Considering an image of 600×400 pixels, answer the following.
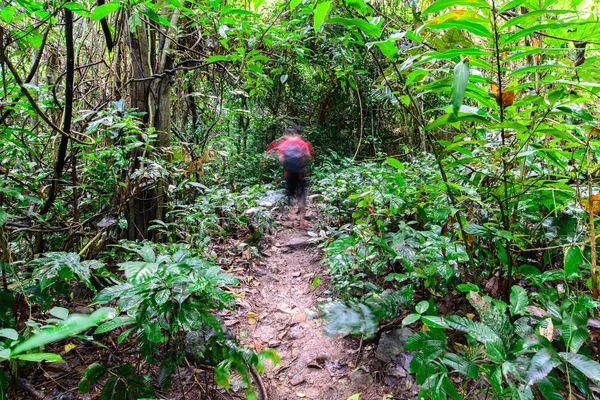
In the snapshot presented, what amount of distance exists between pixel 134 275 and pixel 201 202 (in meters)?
2.28

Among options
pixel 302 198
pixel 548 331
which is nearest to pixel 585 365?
pixel 548 331

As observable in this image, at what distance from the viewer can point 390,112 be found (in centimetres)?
702

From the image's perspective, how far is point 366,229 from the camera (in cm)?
247

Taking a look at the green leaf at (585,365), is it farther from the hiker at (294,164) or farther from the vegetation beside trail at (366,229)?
the hiker at (294,164)

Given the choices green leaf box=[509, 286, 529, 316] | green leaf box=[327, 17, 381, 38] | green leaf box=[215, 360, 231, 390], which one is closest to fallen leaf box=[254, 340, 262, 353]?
green leaf box=[215, 360, 231, 390]

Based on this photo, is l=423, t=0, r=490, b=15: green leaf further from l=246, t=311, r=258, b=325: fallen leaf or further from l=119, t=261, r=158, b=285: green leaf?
l=246, t=311, r=258, b=325: fallen leaf

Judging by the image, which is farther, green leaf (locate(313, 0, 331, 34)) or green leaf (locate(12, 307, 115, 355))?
green leaf (locate(313, 0, 331, 34))

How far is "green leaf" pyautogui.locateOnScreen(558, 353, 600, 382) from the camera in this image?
91 cm

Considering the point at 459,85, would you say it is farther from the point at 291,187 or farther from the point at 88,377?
the point at 291,187

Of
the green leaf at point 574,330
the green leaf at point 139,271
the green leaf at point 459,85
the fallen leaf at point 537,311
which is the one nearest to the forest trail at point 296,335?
the green leaf at point 139,271

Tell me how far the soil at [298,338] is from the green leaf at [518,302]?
944 millimetres

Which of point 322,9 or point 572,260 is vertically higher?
point 322,9

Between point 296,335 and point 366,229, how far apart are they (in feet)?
3.19

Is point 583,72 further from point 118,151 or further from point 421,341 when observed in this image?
point 118,151
